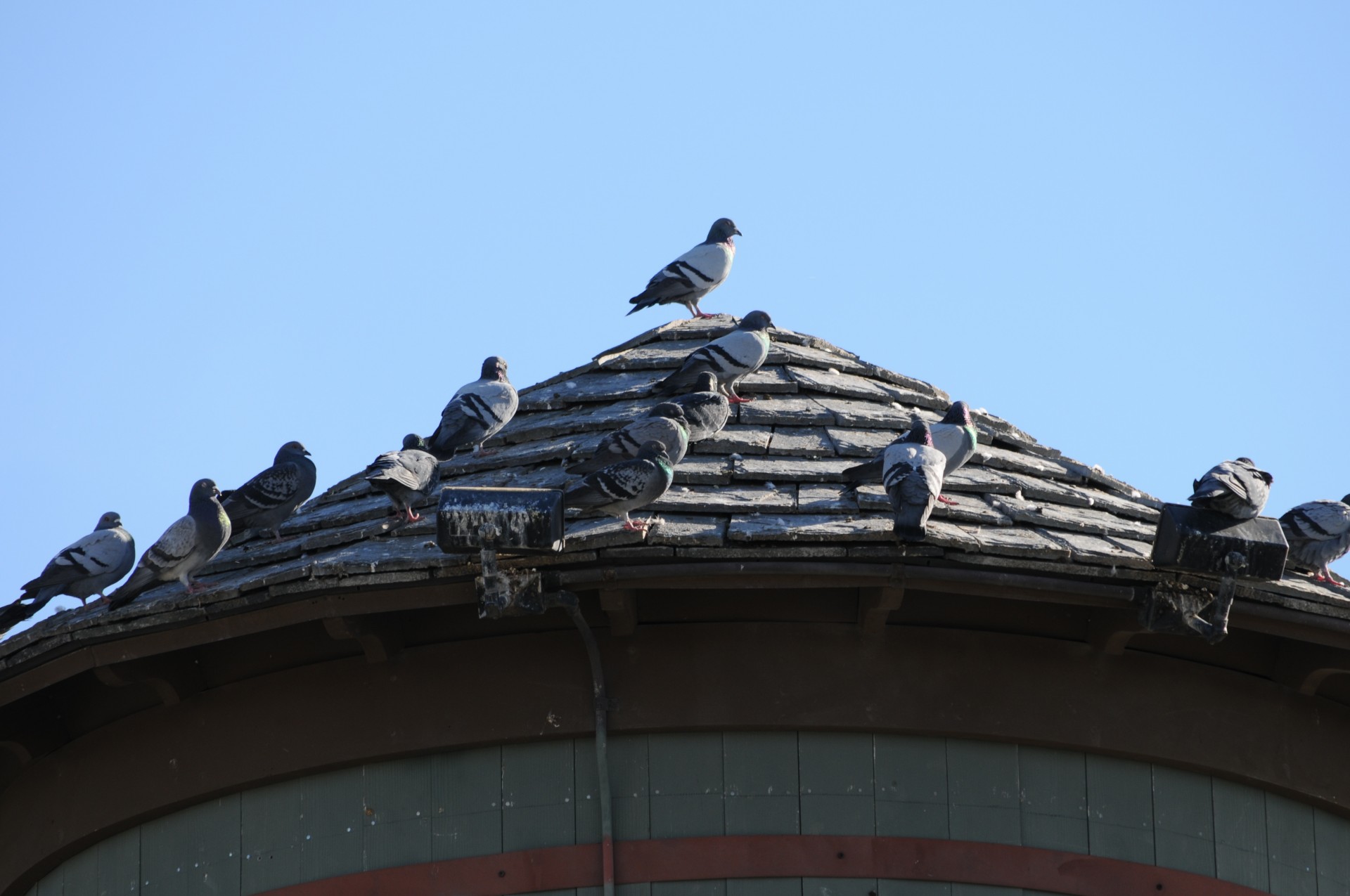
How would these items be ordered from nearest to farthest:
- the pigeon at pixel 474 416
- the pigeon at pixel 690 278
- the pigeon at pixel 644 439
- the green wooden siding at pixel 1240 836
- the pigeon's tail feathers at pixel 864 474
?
1. the green wooden siding at pixel 1240 836
2. the pigeon's tail feathers at pixel 864 474
3. the pigeon at pixel 644 439
4. the pigeon at pixel 474 416
5. the pigeon at pixel 690 278

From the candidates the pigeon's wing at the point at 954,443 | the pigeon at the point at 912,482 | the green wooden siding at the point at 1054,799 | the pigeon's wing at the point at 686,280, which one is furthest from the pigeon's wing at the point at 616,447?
the pigeon's wing at the point at 686,280

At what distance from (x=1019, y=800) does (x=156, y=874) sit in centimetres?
272

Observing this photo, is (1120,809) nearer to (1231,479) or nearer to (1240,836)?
(1240,836)

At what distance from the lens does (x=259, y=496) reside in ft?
26.9

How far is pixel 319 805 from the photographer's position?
5715 mm

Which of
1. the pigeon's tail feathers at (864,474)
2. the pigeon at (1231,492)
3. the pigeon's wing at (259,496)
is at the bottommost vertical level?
the pigeon at (1231,492)

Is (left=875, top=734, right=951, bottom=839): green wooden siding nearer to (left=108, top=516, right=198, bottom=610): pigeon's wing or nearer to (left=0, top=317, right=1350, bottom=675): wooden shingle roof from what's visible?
(left=0, top=317, right=1350, bottom=675): wooden shingle roof

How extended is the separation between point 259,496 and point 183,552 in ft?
4.41

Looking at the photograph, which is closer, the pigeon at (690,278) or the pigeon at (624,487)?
the pigeon at (624,487)

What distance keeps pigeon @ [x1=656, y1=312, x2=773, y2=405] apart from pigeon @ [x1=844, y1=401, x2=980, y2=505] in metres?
0.85

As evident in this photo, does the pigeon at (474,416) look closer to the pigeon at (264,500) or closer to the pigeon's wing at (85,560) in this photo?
the pigeon at (264,500)

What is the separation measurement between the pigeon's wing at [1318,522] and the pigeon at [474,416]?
3229 mm

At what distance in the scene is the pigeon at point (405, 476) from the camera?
22.6 feet

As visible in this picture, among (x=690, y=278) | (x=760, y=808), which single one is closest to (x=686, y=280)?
(x=690, y=278)
